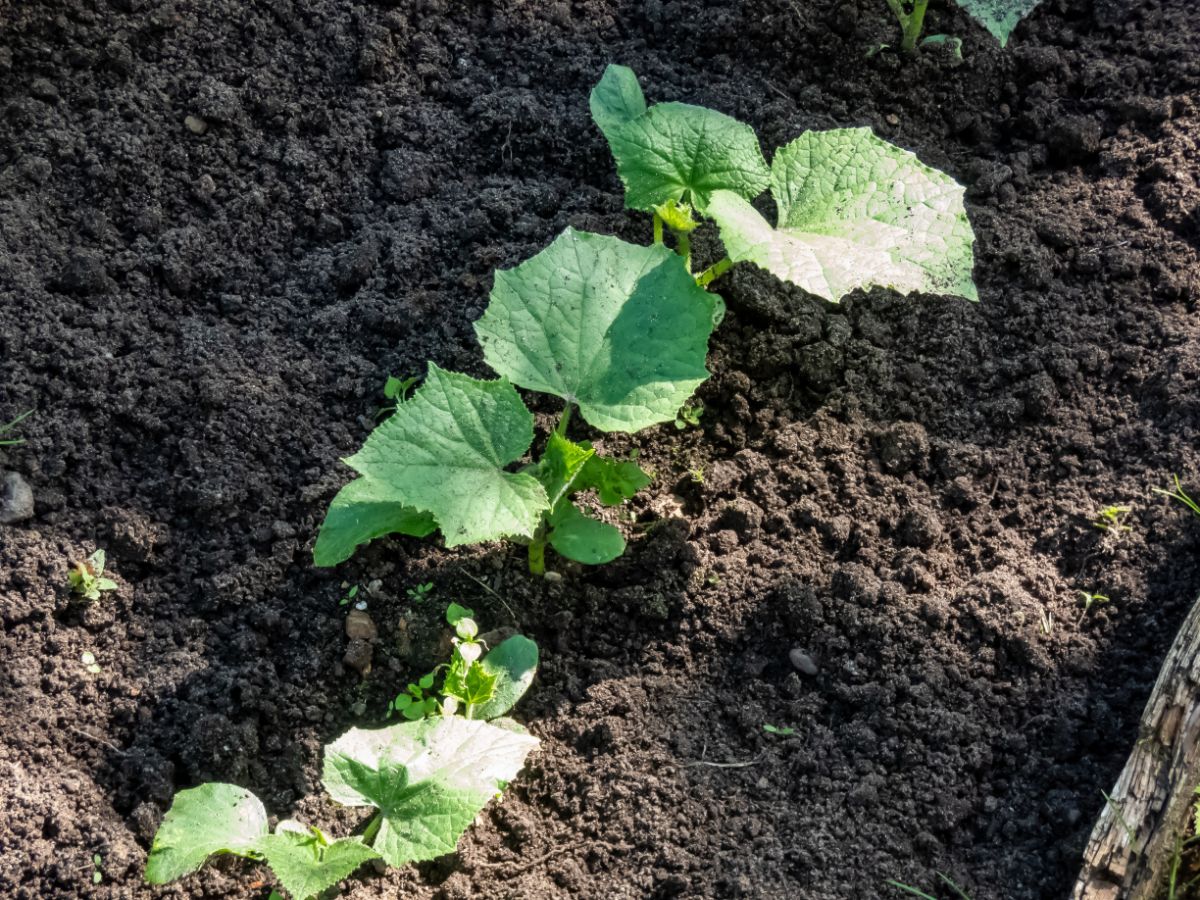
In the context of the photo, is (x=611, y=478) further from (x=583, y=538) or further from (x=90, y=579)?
(x=90, y=579)

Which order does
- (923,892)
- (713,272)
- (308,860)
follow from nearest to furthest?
1. (308,860)
2. (923,892)
3. (713,272)

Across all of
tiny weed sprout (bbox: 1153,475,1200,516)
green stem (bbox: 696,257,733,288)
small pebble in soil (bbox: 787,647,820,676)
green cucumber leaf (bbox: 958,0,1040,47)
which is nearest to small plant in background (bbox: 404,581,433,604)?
small pebble in soil (bbox: 787,647,820,676)

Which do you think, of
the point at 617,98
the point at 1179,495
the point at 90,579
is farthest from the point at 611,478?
the point at 1179,495

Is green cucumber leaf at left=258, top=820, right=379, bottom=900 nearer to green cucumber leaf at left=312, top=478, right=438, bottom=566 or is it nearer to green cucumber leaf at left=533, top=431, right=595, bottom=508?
green cucumber leaf at left=312, top=478, right=438, bottom=566

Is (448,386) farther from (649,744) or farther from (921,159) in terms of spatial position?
(921,159)

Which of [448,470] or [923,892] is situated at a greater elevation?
[448,470]

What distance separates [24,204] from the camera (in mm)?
2602

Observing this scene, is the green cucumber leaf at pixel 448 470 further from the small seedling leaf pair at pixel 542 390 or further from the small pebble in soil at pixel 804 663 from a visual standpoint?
the small pebble in soil at pixel 804 663

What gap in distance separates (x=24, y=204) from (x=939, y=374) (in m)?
2.11

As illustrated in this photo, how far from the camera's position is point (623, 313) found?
7.34 ft

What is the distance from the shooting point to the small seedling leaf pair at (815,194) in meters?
2.15

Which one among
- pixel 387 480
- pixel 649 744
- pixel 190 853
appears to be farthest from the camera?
pixel 649 744

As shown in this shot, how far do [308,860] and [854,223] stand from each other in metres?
1.55

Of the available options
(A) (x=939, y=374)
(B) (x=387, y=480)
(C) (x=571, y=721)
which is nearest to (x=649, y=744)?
(C) (x=571, y=721)
